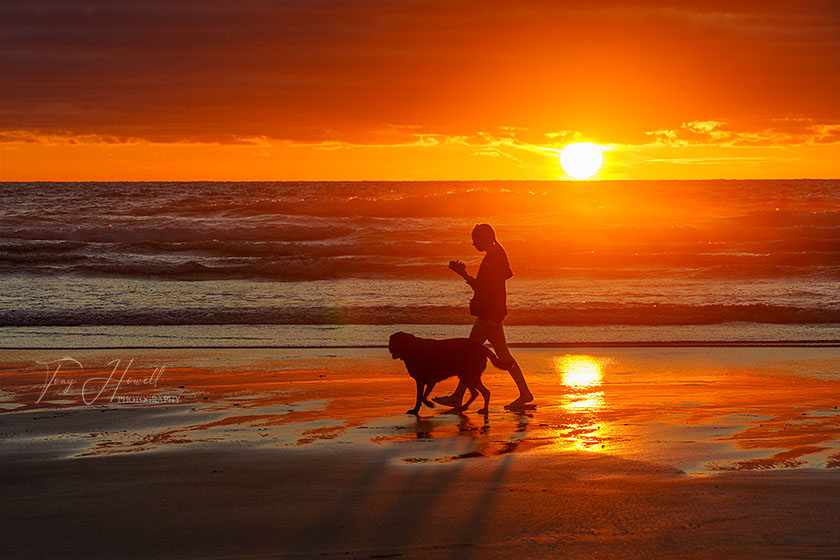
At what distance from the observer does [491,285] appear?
8.53 meters

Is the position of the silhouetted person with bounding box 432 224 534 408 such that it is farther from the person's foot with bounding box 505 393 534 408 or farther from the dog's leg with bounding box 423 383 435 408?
the dog's leg with bounding box 423 383 435 408

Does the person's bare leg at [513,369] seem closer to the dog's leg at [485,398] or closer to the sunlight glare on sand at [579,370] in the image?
the dog's leg at [485,398]

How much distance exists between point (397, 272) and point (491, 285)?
66.7 ft

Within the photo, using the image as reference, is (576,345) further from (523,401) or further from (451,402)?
(451,402)

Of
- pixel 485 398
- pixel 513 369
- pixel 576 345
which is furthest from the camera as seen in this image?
pixel 576 345

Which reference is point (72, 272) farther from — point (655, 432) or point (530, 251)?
point (655, 432)

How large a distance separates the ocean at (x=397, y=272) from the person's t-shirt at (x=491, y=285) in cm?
520

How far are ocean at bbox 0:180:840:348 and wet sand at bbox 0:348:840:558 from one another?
4.55 m

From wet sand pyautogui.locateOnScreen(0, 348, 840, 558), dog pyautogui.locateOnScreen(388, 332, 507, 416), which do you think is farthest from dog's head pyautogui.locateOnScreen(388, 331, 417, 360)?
wet sand pyautogui.locateOnScreen(0, 348, 840, 558)

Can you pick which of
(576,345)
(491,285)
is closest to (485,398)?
(491,285)

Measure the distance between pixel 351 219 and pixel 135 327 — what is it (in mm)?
34623

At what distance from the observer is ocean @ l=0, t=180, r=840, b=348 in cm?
1580

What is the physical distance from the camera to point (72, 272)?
91.8 ft

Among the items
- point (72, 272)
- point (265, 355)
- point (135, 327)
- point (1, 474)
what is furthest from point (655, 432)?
point (72, 272)
